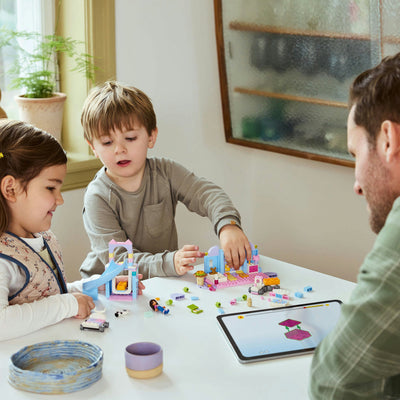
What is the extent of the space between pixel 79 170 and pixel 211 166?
71cm

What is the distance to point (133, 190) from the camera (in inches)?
82.0

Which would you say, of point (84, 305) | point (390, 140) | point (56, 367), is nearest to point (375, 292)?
point (390, 140)

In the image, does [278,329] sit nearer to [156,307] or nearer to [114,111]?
[156,307]

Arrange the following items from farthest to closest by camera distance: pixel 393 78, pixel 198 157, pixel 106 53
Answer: pixel 198 157 < pixel 106 53 < pixel 393 78

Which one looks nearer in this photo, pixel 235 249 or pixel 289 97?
pixel 235 249

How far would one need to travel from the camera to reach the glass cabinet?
247 centimetres

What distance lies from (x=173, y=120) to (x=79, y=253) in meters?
0.72

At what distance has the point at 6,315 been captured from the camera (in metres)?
1.36

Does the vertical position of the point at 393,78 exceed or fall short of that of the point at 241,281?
it exceeds it

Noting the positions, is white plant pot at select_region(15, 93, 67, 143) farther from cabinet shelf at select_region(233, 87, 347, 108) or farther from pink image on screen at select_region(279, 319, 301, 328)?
pink image on screen at select_region(279, 319, 301, 328)

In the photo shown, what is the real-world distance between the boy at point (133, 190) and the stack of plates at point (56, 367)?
57 centimetres

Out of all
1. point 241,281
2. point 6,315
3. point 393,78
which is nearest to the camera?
point 393,78

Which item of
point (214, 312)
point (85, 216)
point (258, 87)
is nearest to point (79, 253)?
point (85, 216)

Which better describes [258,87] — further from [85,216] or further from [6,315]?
[6,315]
